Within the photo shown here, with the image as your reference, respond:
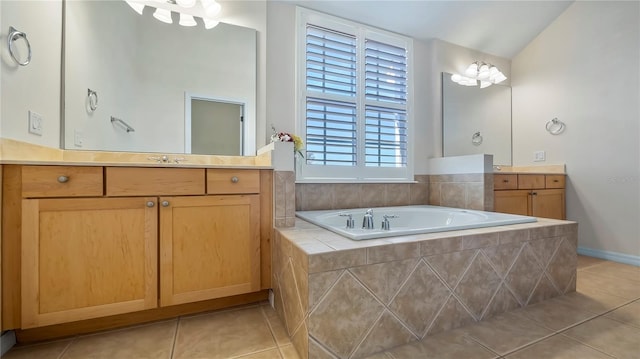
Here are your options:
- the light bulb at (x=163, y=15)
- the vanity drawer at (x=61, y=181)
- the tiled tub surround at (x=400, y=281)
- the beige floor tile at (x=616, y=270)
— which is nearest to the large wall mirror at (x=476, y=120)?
the beige floor tile at (x=616, y=270)

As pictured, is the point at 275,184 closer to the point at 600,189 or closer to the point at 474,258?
the point at 474,258

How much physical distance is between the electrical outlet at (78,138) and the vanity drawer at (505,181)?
3.24m

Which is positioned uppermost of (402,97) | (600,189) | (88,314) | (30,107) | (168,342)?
(402,97)

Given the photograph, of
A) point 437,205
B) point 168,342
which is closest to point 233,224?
point 168,342

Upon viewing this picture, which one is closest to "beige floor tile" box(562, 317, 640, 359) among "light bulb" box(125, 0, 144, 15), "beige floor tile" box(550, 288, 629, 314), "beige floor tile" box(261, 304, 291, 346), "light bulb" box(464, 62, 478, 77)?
"beige floor tile" box(550, 288, 629, 314)

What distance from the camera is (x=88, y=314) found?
48.9 inches

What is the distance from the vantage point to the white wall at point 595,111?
7.59 feet

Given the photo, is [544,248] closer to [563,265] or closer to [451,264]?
[563,265]

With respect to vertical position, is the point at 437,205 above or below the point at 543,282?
above

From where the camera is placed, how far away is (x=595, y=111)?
251cm

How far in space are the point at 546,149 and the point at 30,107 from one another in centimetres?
426

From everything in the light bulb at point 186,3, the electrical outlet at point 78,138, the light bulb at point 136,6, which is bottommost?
the electrical outlet at point 78,138

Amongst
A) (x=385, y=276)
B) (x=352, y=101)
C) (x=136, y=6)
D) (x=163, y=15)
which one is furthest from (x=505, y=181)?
(x=136, y=6)

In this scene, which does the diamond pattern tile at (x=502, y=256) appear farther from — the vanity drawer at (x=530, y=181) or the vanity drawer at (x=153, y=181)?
the vanity drawer at (x=153, y=181)
